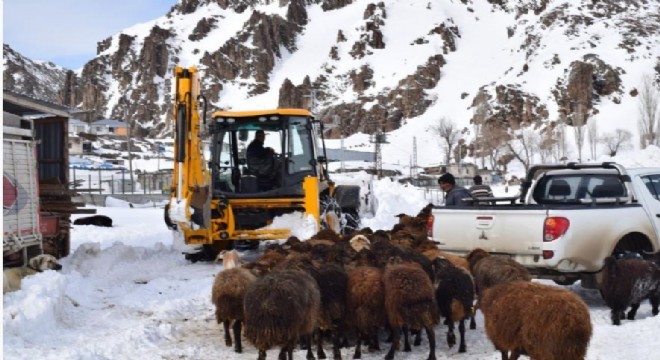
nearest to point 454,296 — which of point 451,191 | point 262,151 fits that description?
point 451,191

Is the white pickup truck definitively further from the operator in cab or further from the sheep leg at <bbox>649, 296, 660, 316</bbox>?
the operator in cab

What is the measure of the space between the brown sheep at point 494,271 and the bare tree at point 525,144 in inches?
3561

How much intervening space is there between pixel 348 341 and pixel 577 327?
112 inches

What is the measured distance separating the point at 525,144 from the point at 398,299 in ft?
326

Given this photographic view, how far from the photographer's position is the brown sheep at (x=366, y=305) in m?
6.89

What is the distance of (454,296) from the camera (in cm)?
712

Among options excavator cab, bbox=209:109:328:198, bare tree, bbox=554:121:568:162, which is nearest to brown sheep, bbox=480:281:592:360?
excavator cab, bbox=209:109:328:198

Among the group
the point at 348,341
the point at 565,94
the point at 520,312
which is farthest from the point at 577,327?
the point at 565,94

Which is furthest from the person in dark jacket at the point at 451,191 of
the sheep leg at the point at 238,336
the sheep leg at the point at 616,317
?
the sheep leg at the point at 238,336

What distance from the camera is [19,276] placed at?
8914mm

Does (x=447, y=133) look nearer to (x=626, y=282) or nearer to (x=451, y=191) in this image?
(x=451, y=191)

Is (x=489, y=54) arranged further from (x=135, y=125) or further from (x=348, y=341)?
(x=348, y=341)

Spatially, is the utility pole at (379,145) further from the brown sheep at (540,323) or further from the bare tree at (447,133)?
the bare tree at (447,133)

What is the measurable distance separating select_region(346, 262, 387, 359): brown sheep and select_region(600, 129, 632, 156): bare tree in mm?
93340
